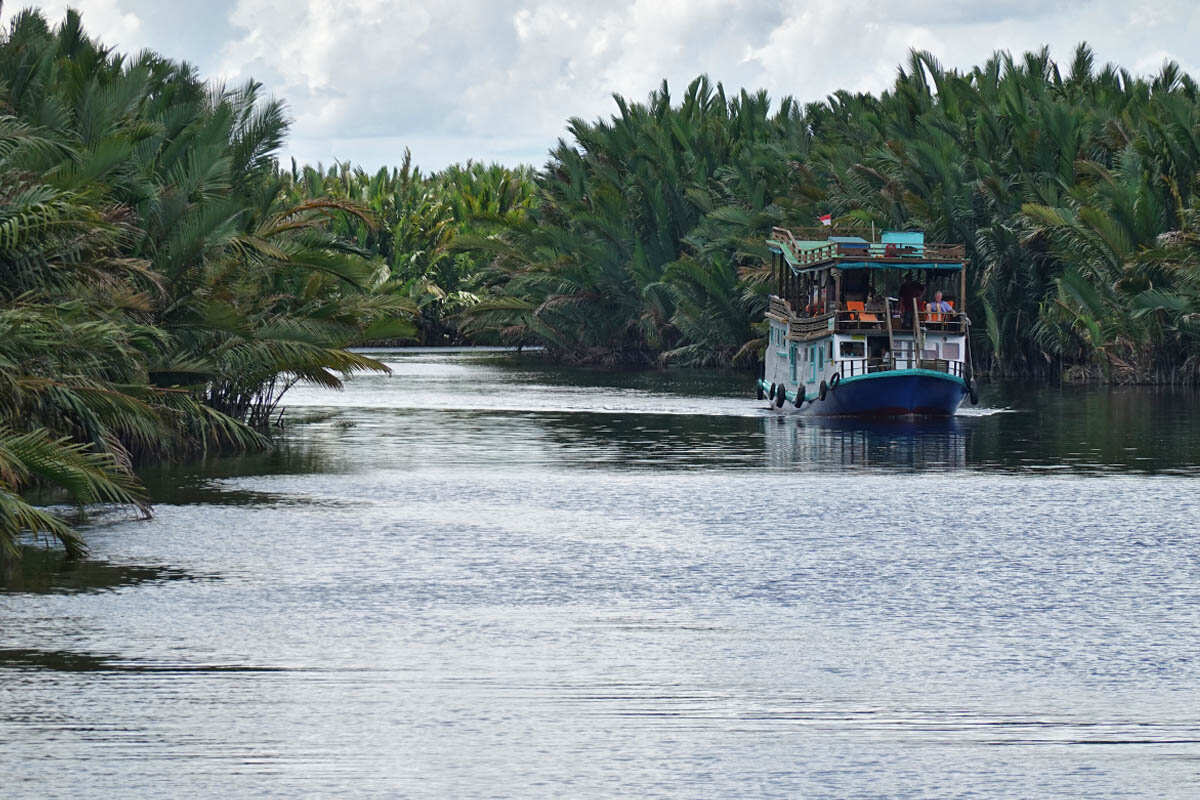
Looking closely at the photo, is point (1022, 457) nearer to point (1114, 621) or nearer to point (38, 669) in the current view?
point (1114, 621)

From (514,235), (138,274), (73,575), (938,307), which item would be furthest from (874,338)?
(514,235)

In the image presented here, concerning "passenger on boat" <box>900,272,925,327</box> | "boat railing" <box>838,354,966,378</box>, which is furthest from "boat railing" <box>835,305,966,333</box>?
"boat railing" <box>838,354,966,378</box>

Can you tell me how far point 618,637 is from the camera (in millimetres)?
13758

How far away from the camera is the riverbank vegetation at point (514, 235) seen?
20.3 metres

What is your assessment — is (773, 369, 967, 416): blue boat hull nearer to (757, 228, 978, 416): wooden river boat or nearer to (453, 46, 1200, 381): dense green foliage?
(757, 228, 978, 416): wooden river boat

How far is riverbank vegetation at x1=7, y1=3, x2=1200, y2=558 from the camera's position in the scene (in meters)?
20.3

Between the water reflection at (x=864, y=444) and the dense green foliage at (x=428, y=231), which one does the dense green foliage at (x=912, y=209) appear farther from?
the water reflection at (x=864, y=444)

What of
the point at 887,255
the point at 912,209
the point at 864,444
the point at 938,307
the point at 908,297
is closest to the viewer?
the point at 864,444

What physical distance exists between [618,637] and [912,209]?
49682mm

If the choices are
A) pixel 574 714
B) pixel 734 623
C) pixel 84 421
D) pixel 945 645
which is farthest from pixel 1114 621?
pixel 84 421

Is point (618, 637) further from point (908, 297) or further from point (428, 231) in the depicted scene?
point (428, 231)

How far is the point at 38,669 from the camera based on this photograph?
1227 centimetres

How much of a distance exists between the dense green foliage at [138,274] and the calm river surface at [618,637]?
1.32m

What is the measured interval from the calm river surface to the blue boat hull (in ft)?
43.8
